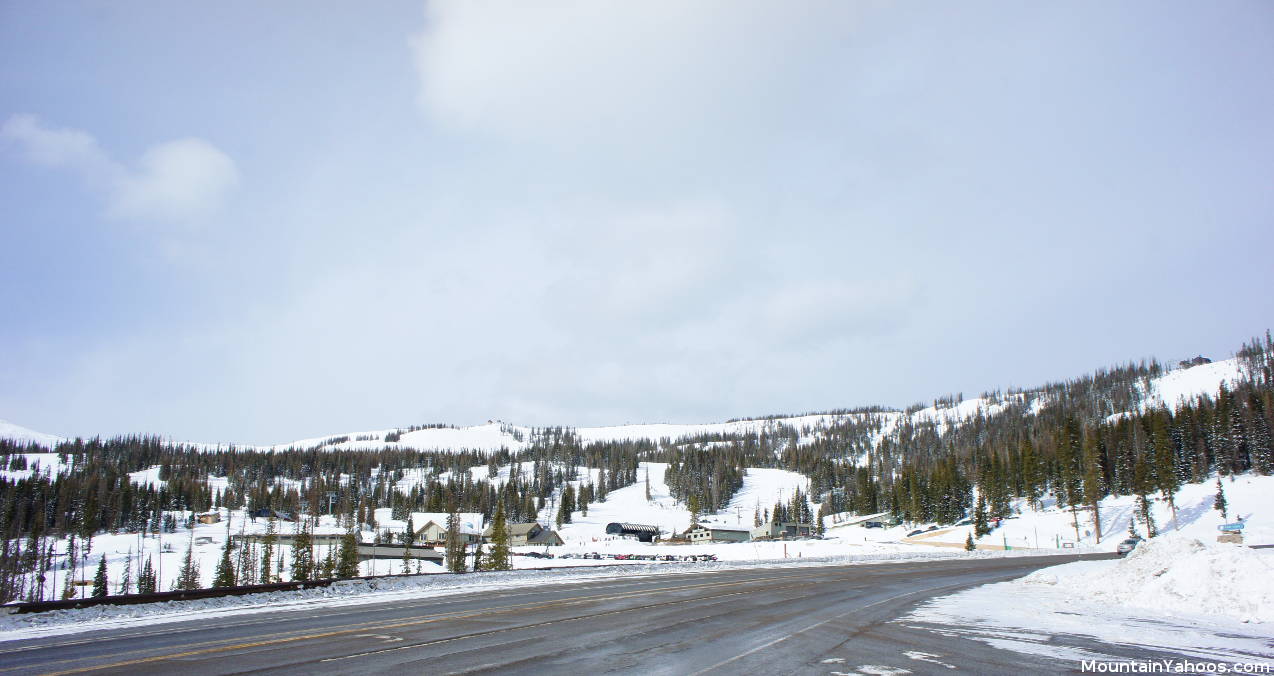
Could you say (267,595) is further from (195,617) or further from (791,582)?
(791,582)

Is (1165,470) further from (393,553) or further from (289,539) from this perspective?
(289,539)

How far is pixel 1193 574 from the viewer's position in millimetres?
19703

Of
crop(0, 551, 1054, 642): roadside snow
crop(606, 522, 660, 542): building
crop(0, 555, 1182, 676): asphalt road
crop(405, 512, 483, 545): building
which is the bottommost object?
crop(606, 522, 660, 542): building

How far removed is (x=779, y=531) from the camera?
142 metres

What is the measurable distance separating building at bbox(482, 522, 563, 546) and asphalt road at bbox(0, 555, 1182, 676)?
122m

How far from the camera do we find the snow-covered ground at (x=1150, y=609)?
1329cm

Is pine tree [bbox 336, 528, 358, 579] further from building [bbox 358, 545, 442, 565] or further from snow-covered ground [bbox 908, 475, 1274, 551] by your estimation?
snow-covered ground [bbox 908, 475, 1274, 551]

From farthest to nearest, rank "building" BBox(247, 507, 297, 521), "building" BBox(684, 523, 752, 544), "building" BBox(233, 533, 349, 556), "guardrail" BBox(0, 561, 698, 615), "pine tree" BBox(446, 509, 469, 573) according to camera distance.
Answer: "building" BBox(247, 507, 297, 521), "building" BBox(684, 523, 752, 544), "building" BBox(233, 533, 349, 556), "pine tree" BBox(446, 509, 469, 573), "guardrail" BBox(0, 561, 698, 615)

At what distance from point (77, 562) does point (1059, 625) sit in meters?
156

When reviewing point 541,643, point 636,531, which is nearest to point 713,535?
A: point 636,531

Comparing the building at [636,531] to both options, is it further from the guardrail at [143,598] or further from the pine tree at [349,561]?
the guardrail at [143,598]

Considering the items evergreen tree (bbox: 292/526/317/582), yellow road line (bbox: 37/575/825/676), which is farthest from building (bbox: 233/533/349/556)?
yellow road line (bbox: 37/575/825/676)

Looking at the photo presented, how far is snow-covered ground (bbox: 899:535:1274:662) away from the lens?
43.6ft

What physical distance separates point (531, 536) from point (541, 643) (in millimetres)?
135959
